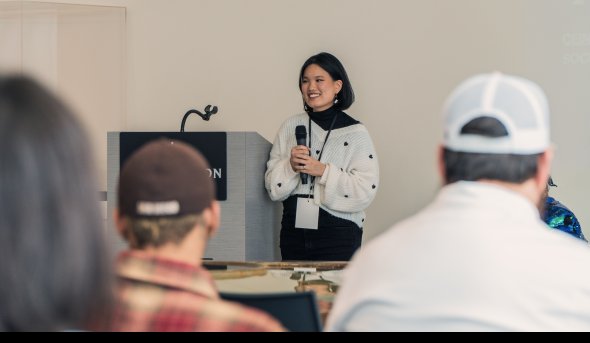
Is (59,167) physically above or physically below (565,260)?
above

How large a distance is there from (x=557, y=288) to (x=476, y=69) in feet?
16.7

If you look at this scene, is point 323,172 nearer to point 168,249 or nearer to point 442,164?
point 442,164

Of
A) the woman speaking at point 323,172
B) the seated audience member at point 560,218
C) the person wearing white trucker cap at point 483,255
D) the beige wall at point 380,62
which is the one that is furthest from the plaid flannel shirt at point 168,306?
the beige wall at point 380,62

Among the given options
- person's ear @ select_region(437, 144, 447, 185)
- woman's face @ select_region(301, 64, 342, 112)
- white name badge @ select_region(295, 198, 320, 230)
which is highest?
woman's face @ select_region(301, 64, 342, 112)

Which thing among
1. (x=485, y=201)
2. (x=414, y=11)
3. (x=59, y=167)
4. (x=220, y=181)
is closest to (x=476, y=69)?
(x=414, y=11)

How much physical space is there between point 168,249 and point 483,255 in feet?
1.71

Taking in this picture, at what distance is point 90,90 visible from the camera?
673cm

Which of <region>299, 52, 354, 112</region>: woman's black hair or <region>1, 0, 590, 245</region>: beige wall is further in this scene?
<region>1, 0, 590, 245</region>: beige wall

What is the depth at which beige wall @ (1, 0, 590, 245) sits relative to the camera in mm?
6145

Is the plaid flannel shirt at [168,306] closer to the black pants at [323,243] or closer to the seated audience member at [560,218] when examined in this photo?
the seated audience member at [560,218]

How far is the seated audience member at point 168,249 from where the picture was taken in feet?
4.13

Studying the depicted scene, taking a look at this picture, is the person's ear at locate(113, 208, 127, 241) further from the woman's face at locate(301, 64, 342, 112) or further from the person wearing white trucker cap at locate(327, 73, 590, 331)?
the woman's face at locate(301, 64, 342, 112)

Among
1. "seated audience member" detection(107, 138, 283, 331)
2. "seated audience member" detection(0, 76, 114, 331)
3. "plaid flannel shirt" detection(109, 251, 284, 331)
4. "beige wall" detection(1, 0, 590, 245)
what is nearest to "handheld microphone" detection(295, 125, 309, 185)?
"beige wall" detection(1, 0, 590, 245)
